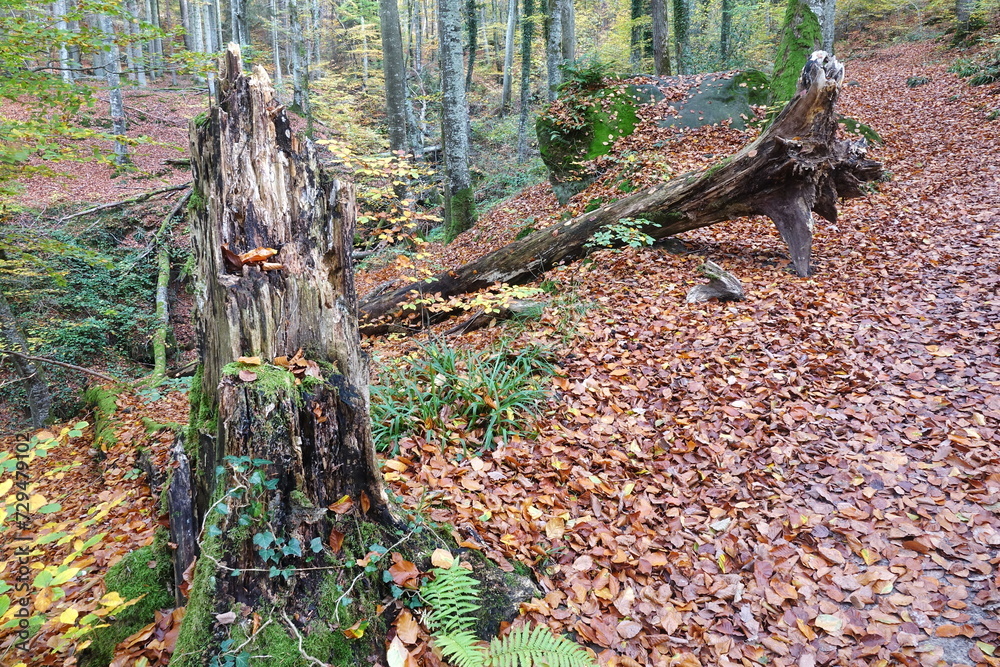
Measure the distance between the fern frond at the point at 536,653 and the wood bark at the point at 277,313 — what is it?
0.87 meters

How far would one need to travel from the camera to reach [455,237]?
38.5 feet

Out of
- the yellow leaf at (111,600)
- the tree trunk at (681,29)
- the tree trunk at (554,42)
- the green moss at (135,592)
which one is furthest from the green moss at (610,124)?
the yellow leaf at (111,600)

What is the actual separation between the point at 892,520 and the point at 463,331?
470 cm

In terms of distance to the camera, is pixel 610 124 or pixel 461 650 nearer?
pixel 461 650

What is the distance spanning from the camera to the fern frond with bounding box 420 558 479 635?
7.92 ft

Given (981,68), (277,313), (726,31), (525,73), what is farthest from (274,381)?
(726,31)

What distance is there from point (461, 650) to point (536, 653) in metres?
0.35

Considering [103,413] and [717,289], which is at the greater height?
[717,289]

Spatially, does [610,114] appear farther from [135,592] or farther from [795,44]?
[135,592]

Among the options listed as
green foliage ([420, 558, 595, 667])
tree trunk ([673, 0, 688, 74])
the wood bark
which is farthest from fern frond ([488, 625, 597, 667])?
tree trunk ([673, 0, 688, 74])

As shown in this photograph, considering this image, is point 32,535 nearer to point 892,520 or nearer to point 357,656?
point 357,656

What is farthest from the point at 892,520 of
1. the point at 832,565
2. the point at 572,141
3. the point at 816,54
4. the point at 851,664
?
the point at 572,141

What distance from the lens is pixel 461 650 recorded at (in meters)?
2.19

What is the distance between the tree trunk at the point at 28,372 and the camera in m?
6.62
